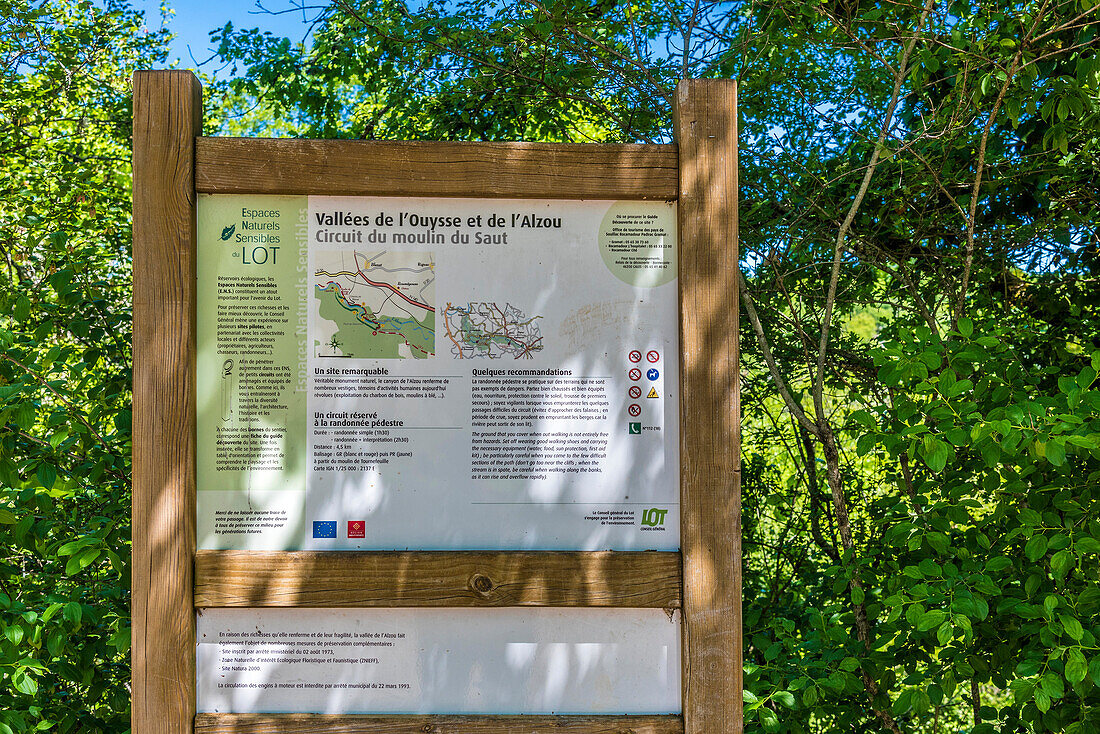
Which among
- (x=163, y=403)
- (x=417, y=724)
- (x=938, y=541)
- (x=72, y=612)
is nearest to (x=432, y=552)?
(x=417, y=724)

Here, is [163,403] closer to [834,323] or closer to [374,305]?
[374,305]

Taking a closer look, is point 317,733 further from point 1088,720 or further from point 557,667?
point 1088,720

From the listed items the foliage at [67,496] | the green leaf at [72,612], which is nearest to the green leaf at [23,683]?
the foliage at [67,496]

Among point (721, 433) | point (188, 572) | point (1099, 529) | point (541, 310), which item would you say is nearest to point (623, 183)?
point (541, 310)

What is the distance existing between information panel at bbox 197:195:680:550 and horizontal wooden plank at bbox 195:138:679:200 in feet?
0.14

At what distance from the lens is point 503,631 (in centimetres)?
203

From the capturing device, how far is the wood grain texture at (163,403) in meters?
1.97

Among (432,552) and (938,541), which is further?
(938,541)

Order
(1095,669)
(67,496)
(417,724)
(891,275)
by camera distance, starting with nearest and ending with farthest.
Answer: (417,724) → (1095,669) → (67,496) → (891,275)

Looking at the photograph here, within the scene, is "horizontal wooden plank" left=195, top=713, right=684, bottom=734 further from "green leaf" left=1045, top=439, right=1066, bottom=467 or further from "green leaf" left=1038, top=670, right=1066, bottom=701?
"green leaf" left=1045, top=439, right=1066, bottom=467

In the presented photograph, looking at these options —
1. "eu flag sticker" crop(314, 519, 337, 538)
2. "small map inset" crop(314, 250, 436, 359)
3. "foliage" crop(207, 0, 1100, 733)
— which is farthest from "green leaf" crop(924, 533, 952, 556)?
"eu flag sticker" crop(314, 519, 337, 538)

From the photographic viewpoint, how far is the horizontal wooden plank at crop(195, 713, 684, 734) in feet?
6.52

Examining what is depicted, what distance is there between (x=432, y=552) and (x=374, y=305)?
682 millimetres

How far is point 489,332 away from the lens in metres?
2.07
